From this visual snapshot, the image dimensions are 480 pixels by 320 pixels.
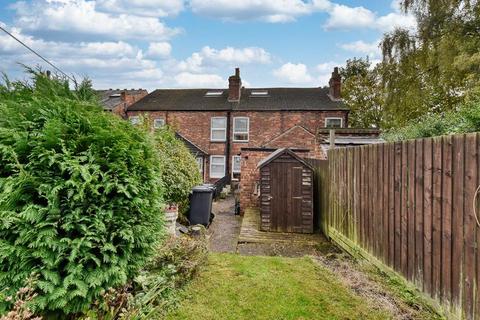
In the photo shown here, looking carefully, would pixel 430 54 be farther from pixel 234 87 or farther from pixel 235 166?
pixel 235 166

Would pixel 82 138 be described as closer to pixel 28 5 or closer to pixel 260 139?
pixel 28 5

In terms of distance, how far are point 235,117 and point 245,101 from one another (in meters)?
1.57

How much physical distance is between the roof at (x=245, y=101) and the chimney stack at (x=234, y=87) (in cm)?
42

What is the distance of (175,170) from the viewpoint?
6.97m

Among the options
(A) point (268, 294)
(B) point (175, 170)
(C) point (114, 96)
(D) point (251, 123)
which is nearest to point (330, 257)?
(A) point (268, 294)

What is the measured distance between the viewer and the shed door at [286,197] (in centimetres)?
704

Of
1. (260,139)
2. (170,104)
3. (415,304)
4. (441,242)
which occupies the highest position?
(170,104)

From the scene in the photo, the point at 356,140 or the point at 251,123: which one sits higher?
the point at 251,123

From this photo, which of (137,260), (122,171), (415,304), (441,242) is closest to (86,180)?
(122,171)

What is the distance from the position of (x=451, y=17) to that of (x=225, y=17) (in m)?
8.45

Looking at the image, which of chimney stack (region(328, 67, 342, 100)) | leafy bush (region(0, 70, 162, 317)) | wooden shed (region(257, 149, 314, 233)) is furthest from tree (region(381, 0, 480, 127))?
leafy bush (region(0, 70, 162, 317))

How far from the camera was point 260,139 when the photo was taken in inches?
751

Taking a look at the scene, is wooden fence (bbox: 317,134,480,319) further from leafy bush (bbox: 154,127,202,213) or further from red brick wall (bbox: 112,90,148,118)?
red brick wall (bbox: 112,90,148,118)

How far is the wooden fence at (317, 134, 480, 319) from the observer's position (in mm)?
2432
